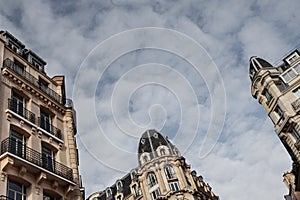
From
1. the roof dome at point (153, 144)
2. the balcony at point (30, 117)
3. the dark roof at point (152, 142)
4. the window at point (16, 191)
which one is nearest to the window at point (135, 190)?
the roof dome at point (153, 144)

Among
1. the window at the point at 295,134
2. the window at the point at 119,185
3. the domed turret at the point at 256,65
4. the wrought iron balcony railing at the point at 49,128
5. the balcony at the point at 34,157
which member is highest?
the window at the point at 119,185

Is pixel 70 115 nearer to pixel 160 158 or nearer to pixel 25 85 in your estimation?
pixel 25 85

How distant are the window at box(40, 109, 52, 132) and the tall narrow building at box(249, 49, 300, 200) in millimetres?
22888

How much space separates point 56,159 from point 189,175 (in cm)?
3738

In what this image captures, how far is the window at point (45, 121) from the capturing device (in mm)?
19922

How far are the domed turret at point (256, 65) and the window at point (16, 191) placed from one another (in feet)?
99.6

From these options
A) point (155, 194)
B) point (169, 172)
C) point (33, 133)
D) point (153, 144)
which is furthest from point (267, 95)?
point (33, 133)

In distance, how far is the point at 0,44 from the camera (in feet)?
67.9

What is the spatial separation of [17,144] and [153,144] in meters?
42.0

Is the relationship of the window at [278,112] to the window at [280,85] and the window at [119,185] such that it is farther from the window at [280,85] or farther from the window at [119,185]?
the window at [119,185]

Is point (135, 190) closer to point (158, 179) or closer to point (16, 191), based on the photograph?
point (158, 179)

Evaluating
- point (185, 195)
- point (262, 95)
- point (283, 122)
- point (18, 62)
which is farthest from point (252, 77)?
point (18, 62)

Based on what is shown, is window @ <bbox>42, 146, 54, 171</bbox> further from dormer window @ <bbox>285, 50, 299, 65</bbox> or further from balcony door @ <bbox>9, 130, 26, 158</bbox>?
dormer window @ <bbox>285, 50, 299, 65</bbox>

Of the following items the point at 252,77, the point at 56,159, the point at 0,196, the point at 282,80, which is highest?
the point at 252,77
